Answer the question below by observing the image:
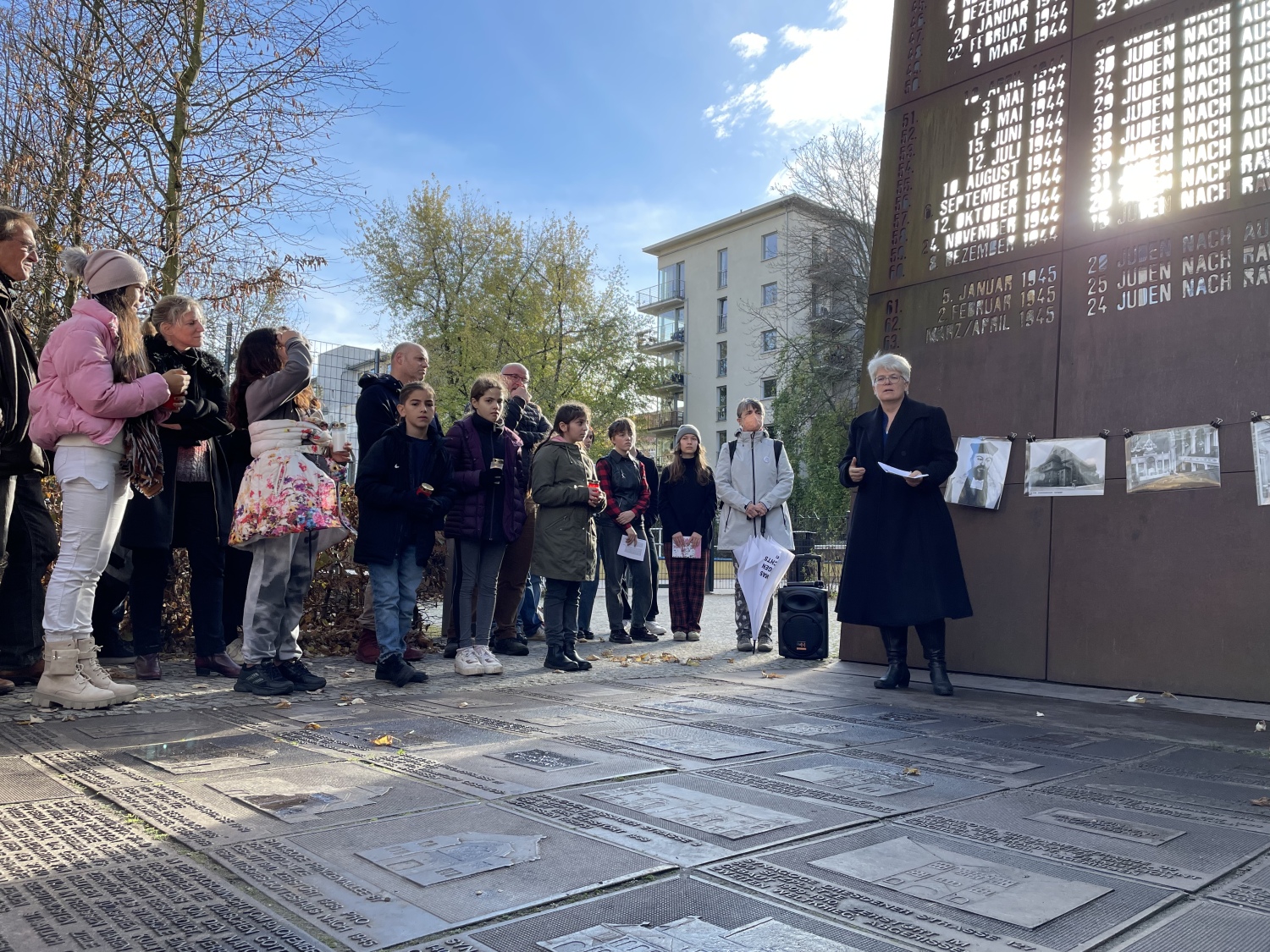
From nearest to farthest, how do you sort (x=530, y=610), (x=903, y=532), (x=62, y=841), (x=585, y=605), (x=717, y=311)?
(x=62, y=841) → (x=903, y=532) → (x=530, y=610) → (x=585, y=605) → (x=717, y=311)

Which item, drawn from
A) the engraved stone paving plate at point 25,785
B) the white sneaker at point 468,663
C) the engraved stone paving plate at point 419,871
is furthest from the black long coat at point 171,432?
the engraved stone paving plate at point 419,871

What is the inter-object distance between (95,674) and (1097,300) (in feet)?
20.6

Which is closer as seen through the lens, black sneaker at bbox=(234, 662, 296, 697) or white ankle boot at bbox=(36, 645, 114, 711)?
white ankle boot at bbox=(36, 645, 114, 711)

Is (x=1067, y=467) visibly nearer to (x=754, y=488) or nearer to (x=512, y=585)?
(x=754, y=488)

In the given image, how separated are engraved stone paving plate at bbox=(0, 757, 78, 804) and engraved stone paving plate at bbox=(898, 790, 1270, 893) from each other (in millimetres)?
2749

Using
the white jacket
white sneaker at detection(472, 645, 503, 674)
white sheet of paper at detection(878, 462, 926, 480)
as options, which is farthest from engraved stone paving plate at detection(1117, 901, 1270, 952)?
the white jacket

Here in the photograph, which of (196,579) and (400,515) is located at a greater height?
(400,515)

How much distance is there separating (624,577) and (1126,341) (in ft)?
16.2

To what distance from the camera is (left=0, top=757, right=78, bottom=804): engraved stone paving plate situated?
321cm

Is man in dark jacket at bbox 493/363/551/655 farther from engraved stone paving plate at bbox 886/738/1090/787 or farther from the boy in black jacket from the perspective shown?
engraved stone paving plate at bbox 886/738/1090/787

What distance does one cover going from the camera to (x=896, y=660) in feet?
21.1

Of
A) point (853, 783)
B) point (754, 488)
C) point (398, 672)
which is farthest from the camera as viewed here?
point (754, 488)

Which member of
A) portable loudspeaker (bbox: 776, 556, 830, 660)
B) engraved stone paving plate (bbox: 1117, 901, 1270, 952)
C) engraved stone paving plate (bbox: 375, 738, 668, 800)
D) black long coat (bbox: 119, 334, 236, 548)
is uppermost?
black long coat (bbox: 119, 334, 236, 548)

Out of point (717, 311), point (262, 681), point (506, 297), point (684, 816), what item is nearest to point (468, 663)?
point (262, 681)
